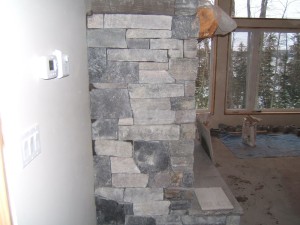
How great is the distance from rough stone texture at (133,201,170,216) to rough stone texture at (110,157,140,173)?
0.25 metres

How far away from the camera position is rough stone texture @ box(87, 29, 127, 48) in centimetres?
141

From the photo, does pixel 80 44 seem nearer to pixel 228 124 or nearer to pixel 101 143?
pixel 101 143

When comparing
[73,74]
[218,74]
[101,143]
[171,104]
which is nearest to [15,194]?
[73,74]

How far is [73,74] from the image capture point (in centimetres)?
126

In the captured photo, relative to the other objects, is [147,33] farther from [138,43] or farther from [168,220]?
[168,220]

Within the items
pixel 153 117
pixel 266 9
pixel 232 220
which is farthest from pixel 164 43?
pixel 266 9

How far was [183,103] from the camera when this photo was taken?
1.51 meters

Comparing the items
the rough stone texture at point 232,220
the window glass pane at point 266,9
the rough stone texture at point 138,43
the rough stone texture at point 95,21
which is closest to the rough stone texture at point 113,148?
the rough stone texture at point 138,43

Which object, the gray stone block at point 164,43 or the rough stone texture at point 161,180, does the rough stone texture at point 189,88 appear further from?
the rough stone texture at point 161,180

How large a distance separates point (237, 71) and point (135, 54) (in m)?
3.66

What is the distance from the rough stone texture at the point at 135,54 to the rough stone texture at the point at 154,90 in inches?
6.1

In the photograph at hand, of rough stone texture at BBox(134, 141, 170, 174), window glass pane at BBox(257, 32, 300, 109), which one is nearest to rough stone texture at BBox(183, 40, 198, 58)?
rough stone texture at BBox(134, 141, 170, 174)

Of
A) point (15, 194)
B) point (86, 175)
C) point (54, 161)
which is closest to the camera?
point (15, 194)

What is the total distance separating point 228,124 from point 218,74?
3.12ft
